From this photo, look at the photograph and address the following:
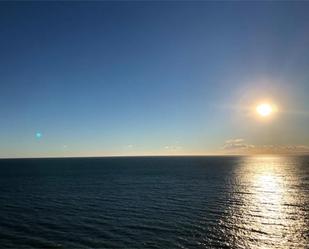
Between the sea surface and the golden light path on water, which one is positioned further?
the golden light path on water

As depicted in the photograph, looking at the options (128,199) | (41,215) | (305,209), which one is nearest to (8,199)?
(41,215)

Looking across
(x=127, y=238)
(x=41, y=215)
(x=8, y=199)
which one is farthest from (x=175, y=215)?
(x=8, y=199)

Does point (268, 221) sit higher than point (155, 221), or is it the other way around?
point (155, 221)

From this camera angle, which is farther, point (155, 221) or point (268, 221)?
point (268, 221)

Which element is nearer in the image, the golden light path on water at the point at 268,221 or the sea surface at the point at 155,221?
the sea surface at the point at 155,221

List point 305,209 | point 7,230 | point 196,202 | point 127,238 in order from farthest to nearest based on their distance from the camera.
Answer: point 196,202 → point 305,209 → point 7,230 → point 127,238

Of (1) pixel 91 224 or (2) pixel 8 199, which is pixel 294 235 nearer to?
(1) pixel 91 224

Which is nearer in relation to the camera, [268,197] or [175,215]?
[175,215]

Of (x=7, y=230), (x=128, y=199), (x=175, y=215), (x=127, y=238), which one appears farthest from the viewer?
(x=128, y=199)

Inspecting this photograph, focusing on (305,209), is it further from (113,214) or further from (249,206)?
(113,214)
